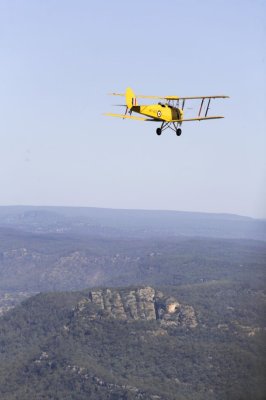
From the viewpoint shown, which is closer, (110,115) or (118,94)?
(110,115)

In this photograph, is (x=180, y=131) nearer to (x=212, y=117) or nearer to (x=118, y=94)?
(x=212, y=117)

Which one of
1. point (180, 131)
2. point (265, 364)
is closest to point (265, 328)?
point (265, 364)

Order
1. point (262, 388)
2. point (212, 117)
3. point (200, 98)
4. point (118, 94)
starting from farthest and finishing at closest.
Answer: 1. point (118, 94)
2. point (200, 98)
3. point (212, 117)
4. point (262, 388)

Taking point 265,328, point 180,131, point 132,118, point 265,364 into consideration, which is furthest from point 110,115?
point 265,328

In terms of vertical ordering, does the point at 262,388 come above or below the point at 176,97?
below

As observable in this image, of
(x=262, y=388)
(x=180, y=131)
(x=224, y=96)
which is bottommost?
(x=262, y=388)

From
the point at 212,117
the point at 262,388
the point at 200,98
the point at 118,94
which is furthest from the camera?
the point at 118,94
